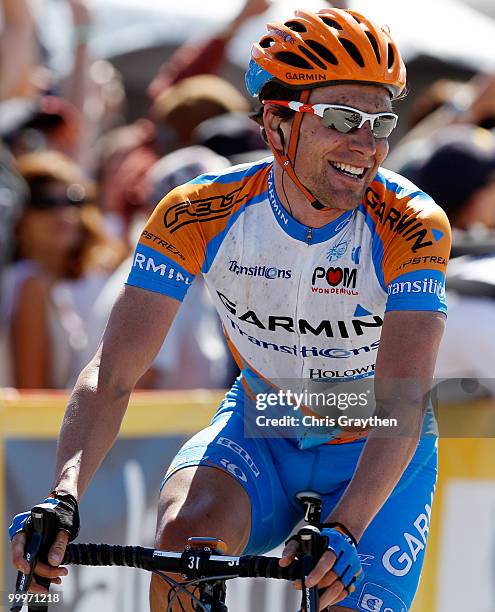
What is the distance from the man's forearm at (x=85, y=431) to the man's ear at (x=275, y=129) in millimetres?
943

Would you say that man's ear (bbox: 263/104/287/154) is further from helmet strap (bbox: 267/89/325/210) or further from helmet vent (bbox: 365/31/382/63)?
helmet vent (bbox: 365/31/382/63)

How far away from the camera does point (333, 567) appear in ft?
9.32

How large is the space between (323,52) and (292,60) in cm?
12

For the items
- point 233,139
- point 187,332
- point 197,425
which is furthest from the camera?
point 233,139

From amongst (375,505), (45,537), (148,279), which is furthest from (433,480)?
(45,537)

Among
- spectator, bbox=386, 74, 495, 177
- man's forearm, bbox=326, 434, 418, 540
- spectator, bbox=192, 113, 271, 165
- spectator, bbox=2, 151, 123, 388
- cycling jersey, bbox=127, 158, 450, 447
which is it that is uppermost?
spectator, bbox=386, 74, 495, 177

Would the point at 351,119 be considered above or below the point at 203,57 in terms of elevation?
below

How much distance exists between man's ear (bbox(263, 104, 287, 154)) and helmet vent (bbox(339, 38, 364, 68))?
1.16 ft

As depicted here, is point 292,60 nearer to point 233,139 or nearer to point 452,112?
point 233,139

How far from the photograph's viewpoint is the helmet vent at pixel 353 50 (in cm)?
355

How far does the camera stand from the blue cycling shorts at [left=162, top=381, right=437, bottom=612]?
144 inches

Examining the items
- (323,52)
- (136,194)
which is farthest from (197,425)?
(323,52)

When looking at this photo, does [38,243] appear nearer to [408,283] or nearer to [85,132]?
[85,132]

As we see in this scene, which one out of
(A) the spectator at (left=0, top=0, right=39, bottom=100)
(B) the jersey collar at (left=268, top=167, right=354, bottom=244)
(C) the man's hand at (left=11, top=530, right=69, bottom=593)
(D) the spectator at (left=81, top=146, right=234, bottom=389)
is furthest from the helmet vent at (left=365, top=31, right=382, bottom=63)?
(A) the spectator at (left=0, top=0, right=39, bottom=100)
